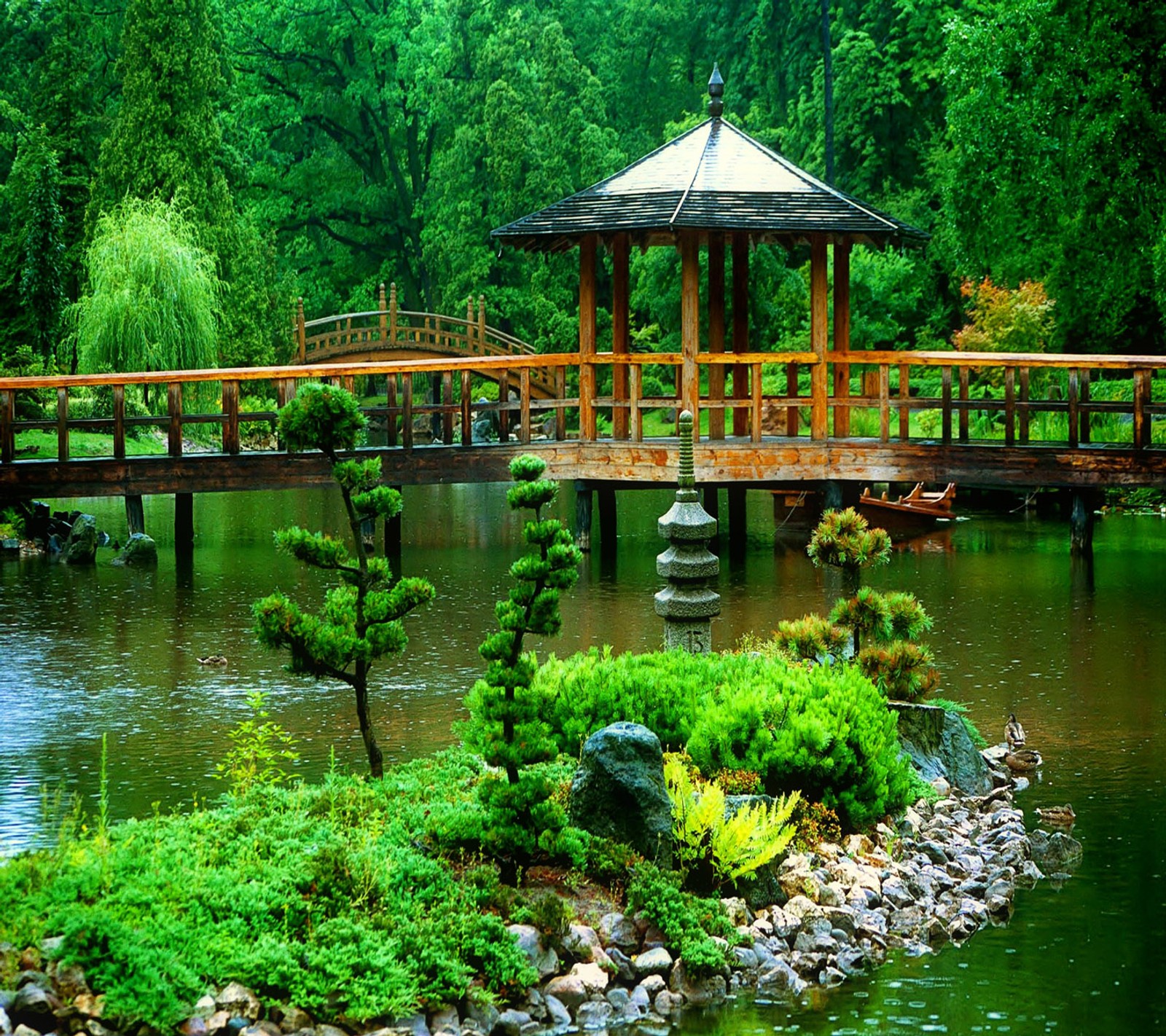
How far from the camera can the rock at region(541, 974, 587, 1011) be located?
28.4 ft

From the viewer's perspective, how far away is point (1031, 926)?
9766mm

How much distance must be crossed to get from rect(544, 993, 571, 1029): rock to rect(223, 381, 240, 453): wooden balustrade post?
1541 cm

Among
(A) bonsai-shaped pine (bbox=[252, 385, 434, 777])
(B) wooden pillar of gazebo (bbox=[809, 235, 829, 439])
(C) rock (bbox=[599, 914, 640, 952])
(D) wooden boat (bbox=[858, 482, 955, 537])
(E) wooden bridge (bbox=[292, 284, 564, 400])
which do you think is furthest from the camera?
(E) wooden bridge (bbox=[292, 284, 564, 400])

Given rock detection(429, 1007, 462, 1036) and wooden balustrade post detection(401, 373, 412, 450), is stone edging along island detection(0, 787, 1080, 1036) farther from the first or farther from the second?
wooden balustrade post detection(401, 373, 412, 450)

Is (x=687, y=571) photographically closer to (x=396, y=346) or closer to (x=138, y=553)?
(x=138, y=553)

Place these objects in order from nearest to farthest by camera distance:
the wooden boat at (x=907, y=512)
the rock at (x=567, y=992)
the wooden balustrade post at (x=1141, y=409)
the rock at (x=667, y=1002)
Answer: the rock at (x=567, y=992) → the rock at (x=667, y=1002) → the wooden balustrade post at (x=1141, y=409) → the wooden boat at (x=907, y=512)

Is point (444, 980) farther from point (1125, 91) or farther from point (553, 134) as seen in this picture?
point (553, 134)

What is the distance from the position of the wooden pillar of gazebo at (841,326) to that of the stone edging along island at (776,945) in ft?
44.8

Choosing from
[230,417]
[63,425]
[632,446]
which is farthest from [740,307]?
[63,425]

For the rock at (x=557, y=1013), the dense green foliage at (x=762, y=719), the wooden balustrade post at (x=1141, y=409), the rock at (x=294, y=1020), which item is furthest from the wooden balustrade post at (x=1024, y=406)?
the rock at (x=294, y=1020)

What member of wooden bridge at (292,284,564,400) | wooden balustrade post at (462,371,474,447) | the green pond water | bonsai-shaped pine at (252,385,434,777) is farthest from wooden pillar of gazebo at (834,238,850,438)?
bonsai-shaped pine at (252,385,434,777)

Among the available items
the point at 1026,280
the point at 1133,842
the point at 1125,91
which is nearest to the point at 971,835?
the point at 1133,842

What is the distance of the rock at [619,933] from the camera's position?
9.12 meters

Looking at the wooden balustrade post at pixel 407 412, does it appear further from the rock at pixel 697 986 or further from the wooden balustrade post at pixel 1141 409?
the rock at pixel 697 986
